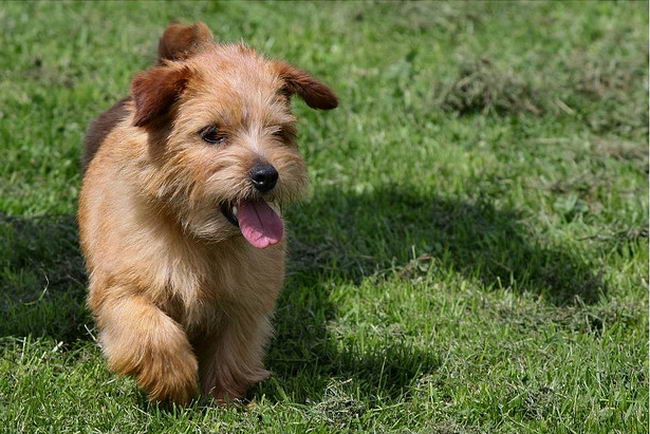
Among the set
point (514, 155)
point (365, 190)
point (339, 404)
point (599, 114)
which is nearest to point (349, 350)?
point (339, 404)

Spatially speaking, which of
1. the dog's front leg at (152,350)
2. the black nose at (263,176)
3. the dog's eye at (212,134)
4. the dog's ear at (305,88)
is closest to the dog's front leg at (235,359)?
the dog's front leg at (152,350)

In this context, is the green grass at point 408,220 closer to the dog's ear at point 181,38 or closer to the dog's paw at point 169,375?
the dog's paw at point 169,375

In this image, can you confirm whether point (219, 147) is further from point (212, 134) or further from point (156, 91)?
point (156, 91)

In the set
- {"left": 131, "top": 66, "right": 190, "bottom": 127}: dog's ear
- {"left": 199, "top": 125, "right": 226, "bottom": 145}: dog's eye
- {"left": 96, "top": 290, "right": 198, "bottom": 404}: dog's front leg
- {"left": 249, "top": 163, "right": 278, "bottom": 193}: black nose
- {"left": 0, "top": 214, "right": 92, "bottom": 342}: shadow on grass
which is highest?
{"left": 131, "top": 66, "right": 190, "bottom": 127}: dog's ear

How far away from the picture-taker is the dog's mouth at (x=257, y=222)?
4469mm

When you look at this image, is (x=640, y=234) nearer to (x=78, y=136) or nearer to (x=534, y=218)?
(x=534, y=218)

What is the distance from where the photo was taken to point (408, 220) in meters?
6.84

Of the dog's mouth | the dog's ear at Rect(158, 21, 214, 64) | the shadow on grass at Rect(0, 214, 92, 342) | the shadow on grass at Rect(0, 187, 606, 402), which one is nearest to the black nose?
the dog's mouth

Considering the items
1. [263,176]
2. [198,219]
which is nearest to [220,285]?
[198,219]

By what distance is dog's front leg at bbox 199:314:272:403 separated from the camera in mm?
4836

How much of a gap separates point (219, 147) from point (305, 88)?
579 mm

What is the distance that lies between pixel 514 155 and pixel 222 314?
339 centimetres

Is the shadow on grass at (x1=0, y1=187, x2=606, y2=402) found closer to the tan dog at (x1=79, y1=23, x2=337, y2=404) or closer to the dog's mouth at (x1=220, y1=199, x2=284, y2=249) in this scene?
the tan dog at (x1=79, y1=23, x2=337, y2=404)

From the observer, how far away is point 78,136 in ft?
24.4
